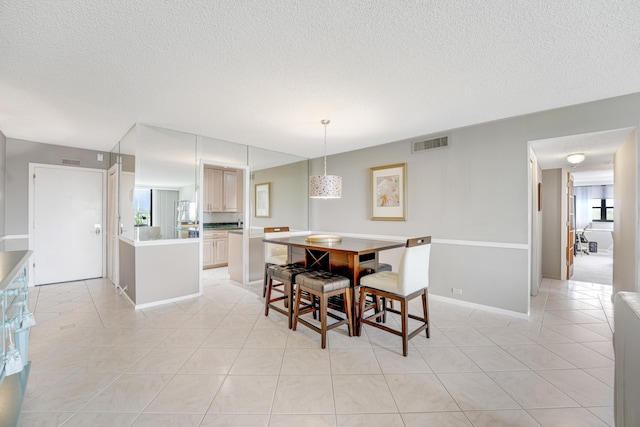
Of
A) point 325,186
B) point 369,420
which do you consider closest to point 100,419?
point 369,420

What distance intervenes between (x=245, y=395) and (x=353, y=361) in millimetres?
904

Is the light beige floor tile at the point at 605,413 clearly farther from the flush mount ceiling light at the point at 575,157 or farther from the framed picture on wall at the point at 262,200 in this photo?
the framed picture on wall at the point at 262,200

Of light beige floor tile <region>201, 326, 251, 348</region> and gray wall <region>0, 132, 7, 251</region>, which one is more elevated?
gray wall <region>0, 132, 7, 251</region>

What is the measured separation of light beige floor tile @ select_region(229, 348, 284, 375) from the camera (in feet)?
7.15

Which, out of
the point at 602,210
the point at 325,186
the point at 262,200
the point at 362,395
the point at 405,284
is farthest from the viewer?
the point at 602,210

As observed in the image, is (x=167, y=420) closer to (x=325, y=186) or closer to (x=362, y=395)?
(x=362, y=395)

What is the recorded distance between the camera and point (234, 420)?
5.49ft

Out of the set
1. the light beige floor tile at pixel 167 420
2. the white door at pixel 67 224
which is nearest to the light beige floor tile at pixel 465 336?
the light beige floor tile at pixel 167 420

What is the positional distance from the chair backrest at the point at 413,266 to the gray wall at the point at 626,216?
6.70 feet

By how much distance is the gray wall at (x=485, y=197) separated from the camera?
10.1 feet

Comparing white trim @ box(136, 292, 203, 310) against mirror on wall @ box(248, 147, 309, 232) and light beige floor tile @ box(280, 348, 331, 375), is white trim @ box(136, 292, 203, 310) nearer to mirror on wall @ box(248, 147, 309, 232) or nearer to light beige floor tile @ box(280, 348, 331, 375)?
mirror on wall @ box(248, 147, 309, 232)

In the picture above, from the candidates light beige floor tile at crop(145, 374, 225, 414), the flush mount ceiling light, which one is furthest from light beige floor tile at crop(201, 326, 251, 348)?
the flush mount ceiling light

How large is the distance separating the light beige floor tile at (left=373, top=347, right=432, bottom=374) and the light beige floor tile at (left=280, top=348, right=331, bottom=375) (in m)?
0.46

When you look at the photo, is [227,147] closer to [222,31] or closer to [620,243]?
[222,31]
